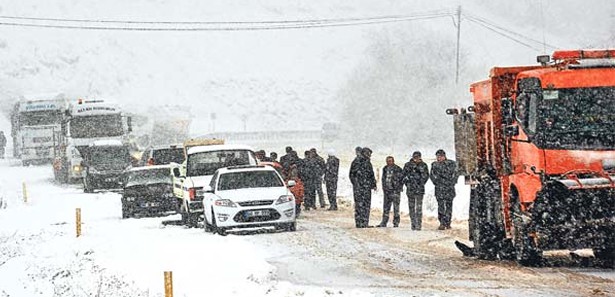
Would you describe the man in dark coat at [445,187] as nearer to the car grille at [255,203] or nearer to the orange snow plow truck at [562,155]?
the car grille at [255,203]

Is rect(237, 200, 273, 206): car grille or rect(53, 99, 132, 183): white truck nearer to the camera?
rect(237, 200, 273, 206): car grille

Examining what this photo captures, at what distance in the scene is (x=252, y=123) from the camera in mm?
107812

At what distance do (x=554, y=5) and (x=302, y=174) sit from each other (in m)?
95.1

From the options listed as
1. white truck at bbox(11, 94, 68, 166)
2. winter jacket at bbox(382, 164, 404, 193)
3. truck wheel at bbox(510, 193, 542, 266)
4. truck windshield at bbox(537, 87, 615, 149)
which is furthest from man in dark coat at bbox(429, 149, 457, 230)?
white truck at bbox(11, 94, 68, 166)

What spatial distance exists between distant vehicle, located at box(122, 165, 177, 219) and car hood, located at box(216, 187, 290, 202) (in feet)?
21.8

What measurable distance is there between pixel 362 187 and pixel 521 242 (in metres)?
8.09

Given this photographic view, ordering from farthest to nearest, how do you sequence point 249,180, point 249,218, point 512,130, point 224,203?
1. point 249,180
2. point 224,203
3. point 249,218
4. point 512,130

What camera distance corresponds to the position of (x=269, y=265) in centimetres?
1573

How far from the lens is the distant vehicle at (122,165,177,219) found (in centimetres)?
2777

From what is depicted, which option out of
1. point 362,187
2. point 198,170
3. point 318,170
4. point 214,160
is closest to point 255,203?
point 362,187

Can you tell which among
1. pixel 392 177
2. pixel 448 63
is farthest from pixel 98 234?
pixel 448 63

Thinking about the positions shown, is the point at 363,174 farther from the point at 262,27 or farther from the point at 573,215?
the point at 262,27

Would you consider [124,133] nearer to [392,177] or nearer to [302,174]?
[302,174]

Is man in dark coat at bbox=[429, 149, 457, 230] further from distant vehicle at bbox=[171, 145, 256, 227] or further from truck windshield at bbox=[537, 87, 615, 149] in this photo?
truck windshield at bbox=[537, 87, 615, 149]
